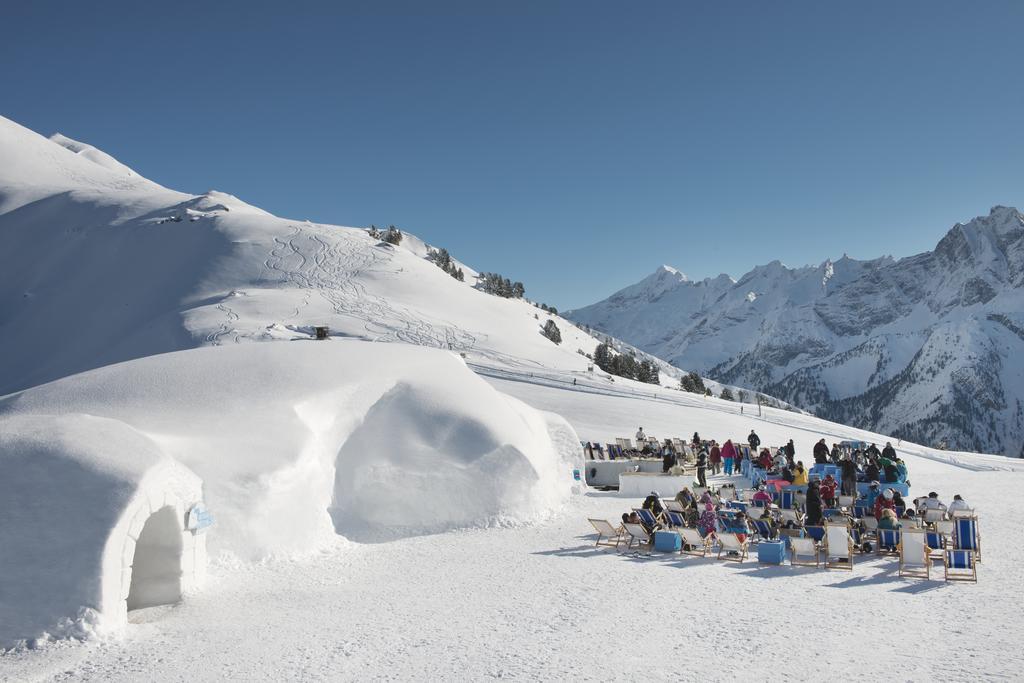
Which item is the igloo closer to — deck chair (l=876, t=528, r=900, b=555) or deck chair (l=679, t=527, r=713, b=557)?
deck chair (l=679, t=527, r=713, b=557)

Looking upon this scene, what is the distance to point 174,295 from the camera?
208 feet

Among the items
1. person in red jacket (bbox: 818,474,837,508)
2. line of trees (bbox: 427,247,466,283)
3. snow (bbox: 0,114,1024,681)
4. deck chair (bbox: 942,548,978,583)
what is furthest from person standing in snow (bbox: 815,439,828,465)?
line of trees (bbox: 427,247,466,283)

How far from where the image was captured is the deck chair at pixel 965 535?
44.9 feet

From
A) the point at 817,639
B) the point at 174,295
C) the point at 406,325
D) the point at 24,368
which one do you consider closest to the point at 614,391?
the point at 406,325

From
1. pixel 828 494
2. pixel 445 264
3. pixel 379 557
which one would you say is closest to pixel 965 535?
pixel 828 494

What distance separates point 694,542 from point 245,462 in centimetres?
916

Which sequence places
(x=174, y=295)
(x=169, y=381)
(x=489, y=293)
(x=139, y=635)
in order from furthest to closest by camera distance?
(x=489, y=293)
(x=174, y=295)
(x=169, y=381)
(x=139, y=635)

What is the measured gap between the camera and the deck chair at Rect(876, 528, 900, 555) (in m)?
14.3

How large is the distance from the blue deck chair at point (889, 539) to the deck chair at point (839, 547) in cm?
90

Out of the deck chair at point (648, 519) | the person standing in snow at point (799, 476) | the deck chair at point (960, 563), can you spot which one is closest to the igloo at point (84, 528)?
the deck chair at point (648, 519)

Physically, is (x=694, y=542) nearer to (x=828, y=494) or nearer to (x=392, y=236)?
(x=828, y=494)

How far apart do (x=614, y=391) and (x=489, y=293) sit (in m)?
41.4

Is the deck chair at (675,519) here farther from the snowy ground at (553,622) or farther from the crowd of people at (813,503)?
the snowy ground at (553,622)

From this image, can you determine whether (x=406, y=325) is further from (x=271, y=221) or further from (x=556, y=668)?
(x=556, y=668)
